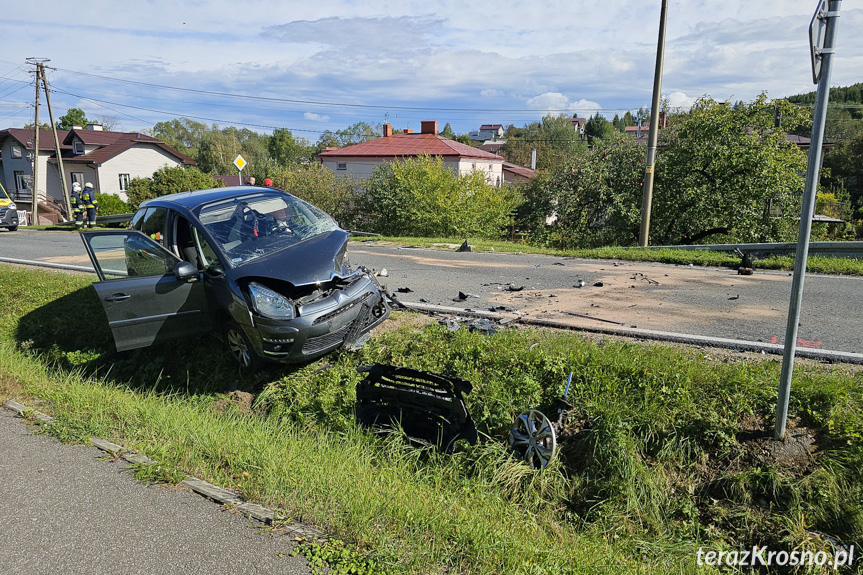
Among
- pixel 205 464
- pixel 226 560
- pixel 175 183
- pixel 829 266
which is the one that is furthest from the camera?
pixel 175 183

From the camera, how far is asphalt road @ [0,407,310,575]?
10.5 ft

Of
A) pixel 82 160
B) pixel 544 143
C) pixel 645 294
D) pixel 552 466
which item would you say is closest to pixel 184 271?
pixel 552 466

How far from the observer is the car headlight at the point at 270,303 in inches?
215

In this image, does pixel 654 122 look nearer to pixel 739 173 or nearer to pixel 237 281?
pixel 739 173

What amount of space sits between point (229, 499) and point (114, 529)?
69 centimetres

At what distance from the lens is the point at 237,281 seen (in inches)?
225

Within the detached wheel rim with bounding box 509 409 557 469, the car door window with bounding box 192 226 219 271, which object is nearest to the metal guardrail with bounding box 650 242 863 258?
the detached wheel rim with bounding box 509 409 557 469

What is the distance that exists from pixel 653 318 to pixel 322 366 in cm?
401

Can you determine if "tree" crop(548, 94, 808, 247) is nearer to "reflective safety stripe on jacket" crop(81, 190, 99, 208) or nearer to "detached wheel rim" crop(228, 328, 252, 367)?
"detached wheel rim" crop(228, 328, 252, 367)

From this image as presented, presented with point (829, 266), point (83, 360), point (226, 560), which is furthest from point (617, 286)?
point (83, 360)

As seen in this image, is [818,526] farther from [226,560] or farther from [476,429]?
[226,560]

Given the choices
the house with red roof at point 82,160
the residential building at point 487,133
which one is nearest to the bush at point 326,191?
the house with red roof at point 82,160

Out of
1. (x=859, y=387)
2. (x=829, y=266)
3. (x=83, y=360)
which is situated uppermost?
(x=829, y=266)

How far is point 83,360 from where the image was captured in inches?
285
